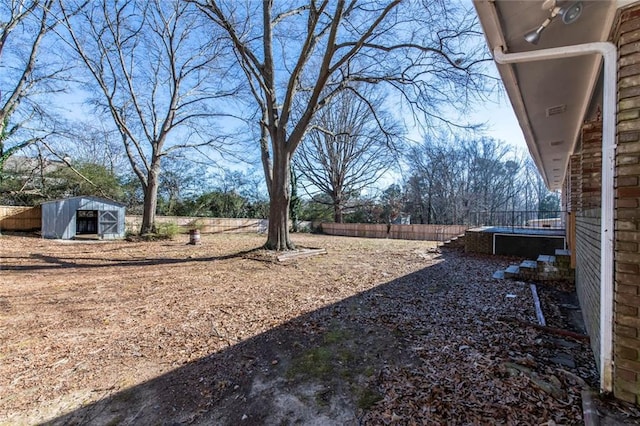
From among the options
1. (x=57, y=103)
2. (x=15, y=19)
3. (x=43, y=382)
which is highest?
(x=15, y=19)

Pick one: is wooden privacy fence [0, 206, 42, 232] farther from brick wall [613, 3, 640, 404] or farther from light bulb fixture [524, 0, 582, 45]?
brick wall [613, 3, 640, 404]

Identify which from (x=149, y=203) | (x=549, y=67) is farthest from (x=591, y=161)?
(x=149, y=203)

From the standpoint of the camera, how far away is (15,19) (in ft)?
32.3

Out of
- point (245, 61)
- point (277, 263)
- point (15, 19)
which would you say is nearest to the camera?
point (277, 263)

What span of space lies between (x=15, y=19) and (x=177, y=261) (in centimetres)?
1036

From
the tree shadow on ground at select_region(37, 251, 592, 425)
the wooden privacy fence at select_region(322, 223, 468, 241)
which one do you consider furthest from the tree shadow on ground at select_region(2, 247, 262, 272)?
the wooden privacy fence at select_region(322, 223, 468, 241)

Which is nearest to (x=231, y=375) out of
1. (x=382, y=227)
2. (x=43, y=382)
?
(x=43, y=382)

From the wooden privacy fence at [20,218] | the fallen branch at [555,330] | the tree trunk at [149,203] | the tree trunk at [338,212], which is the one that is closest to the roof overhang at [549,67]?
the fallen branch at [555,330]

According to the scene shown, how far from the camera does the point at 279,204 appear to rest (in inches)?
336

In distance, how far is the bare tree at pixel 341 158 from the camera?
20656mm

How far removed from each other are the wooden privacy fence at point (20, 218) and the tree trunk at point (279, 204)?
40.8 feet

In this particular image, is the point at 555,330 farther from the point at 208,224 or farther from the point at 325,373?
the point at 208,224

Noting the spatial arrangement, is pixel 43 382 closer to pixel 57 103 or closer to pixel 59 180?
pixel 57 103

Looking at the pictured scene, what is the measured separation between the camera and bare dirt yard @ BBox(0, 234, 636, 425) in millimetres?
1959
